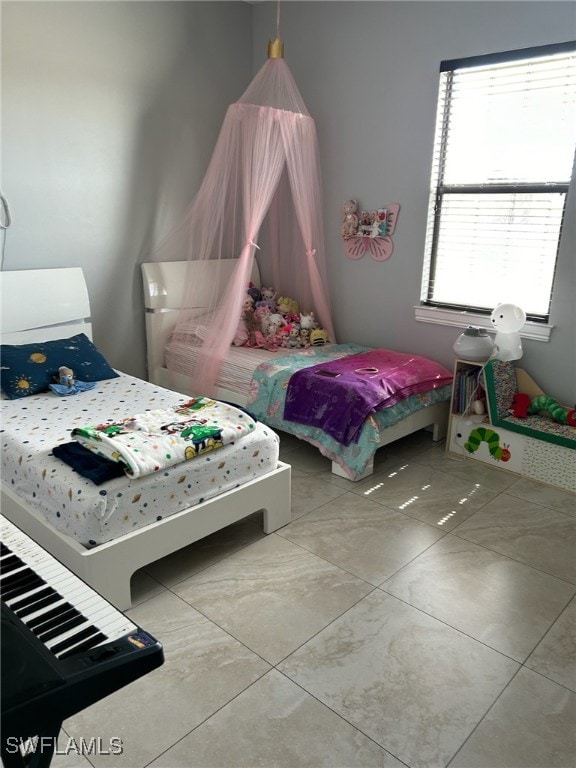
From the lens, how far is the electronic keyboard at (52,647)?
2.63 ft

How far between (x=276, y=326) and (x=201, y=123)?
164cm

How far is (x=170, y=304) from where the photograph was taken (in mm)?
4227

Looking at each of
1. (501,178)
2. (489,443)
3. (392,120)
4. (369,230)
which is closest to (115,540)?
(489,443)

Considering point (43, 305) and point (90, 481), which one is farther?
point (43, 305)

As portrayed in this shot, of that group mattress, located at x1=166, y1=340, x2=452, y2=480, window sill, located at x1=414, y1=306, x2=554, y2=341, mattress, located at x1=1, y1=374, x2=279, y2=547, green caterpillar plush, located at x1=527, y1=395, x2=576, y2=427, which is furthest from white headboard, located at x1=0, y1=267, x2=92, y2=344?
green caterpillar plush, located at x1=527, y1=395, x2=576, y2=427

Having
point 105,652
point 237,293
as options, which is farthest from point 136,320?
point 105,652

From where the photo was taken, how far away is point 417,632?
2.07 metres

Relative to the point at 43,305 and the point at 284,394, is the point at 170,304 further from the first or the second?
the point at 284,394

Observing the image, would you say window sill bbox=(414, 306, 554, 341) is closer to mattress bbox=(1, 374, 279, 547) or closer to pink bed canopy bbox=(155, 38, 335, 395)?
pink bed canopy bbox=(155, 38, 335, 395)

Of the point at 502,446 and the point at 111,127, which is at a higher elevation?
the point at 111,127

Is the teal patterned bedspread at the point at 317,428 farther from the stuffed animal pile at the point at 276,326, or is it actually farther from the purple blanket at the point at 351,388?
the stuffed animal pile at the point at 276,326

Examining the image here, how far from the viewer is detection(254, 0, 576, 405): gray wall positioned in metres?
3.33

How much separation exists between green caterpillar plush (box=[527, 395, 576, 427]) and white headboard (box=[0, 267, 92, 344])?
2850 mm

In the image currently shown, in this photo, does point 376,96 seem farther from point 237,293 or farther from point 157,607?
point 157,607
